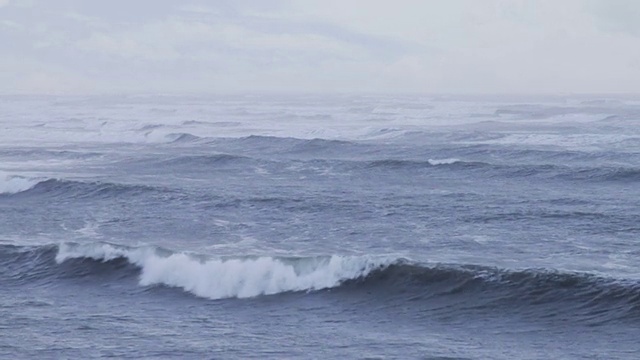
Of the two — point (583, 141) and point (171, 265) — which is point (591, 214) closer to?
point (171, 265)

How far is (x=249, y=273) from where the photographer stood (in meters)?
19.4

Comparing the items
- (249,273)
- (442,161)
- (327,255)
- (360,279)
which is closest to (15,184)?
(249,273)

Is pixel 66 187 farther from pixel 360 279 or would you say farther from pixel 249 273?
pixel 360 279

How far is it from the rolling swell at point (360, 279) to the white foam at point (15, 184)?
1106cm

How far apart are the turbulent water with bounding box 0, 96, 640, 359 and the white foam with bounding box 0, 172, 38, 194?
19 cm

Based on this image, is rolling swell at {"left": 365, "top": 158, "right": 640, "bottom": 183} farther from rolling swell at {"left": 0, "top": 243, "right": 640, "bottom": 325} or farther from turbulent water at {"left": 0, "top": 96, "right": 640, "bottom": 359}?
rolling swell at {"left": 0, "top": 243, "right": 640, "bottom": 325}

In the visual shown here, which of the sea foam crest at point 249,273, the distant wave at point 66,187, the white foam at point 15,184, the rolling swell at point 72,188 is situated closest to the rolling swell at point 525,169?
the rolling swell at point 72,188

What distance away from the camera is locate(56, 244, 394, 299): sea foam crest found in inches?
739

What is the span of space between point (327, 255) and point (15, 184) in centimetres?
1645

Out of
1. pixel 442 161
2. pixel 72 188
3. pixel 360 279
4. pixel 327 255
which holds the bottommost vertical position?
pixel 360 279

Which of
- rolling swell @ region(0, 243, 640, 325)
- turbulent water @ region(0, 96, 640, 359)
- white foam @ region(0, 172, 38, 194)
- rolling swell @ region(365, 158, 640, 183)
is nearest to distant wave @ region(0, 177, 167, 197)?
white foam @ region(0, 172, 38, 194)

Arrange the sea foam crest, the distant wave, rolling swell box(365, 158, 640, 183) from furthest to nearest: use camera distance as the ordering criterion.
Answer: rolling swell box(365, 158, 640, 183) → the distant wave → the sea foam crest

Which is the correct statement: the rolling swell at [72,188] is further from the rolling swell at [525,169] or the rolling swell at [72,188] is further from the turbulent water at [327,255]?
the rolling swell at [525,169]

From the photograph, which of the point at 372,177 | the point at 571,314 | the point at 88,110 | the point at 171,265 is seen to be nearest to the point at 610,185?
the point at 372,177
